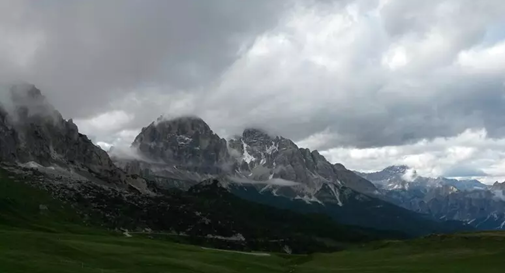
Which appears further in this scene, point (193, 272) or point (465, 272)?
point (465, 272)

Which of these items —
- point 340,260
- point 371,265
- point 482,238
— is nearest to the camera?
point 371,265

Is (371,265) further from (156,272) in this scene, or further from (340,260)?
(156,272)

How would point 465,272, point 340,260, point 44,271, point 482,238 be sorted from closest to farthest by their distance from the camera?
point 44,271 < point 465,272 < point 340,260 < point 482,238

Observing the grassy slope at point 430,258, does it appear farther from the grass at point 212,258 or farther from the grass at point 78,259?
the grass at point 78,259

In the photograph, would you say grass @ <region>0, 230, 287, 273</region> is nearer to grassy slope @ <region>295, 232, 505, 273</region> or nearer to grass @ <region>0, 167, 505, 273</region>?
grass @ <region>0, 167, 505, 273</region>

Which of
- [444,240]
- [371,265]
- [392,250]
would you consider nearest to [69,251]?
[371,265]

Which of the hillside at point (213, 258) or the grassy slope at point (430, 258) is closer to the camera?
the hillside at point (213, 258)

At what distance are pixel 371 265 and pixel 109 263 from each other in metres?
63.4

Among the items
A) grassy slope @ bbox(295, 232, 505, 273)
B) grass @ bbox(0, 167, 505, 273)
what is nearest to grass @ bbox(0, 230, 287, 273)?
grass @ bbox(0, 167, 505, 273)

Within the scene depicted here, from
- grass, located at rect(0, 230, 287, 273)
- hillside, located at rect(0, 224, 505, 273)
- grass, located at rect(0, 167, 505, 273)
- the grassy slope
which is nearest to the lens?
grass, located at rect(0, 230, 287, 273)

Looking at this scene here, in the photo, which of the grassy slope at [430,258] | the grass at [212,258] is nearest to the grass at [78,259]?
the grass at [212,258]

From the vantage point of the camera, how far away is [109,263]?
81625 mm

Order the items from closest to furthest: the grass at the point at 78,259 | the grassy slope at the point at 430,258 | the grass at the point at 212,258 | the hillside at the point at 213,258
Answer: the grass at the point at 78,259
the grass at the point at 212,258
the hillside at the point at 213,258
the grassy slope at the point at 430,258

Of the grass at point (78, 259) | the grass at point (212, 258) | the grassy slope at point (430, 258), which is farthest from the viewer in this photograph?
the grassy slope at point (430, 258)
